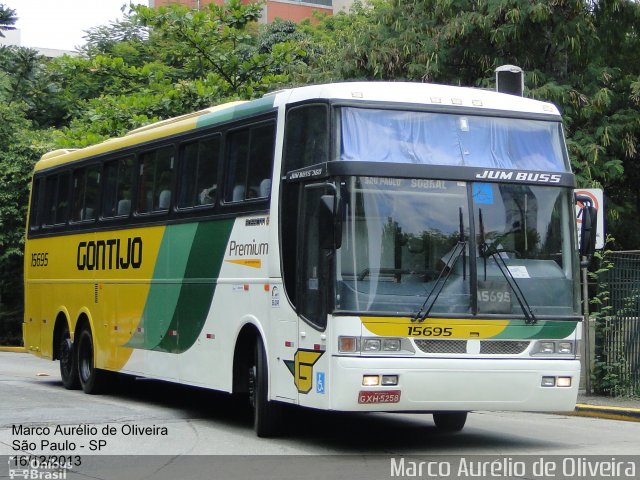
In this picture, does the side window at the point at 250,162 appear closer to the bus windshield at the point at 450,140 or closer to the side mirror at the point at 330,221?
the bus windshield at the point at 450,140

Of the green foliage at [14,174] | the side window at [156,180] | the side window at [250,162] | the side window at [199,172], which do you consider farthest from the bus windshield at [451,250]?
the green foliage at [14,174]

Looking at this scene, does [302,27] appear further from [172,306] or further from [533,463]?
[533,463]

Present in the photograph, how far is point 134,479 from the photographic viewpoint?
9.73 metres

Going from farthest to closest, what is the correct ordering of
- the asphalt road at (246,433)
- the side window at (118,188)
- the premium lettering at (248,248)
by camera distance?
the side window at (118,188) → the premium lettering at (248,248) → the asphalt road at (246,433)

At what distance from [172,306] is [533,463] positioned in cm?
603

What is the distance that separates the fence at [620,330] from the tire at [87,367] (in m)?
7.67

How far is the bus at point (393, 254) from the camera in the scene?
11.1 metres

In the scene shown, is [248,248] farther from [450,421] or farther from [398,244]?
[450,421]

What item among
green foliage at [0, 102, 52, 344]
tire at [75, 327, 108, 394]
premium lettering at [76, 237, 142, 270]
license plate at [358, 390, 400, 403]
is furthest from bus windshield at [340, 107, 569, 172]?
green foliage at [0, 102, 52, 344]

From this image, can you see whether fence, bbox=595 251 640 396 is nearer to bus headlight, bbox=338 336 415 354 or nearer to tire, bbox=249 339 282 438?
tire, bbox=249 339 282 438

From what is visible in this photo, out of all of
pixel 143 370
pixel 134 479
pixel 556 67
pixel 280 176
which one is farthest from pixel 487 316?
pixel 556 67

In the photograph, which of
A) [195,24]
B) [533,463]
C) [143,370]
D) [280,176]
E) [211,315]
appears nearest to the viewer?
[533,463]

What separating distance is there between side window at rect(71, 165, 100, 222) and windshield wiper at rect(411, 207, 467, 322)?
8263mm

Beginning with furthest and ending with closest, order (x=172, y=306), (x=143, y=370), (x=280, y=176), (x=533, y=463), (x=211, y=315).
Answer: (x=143, y=370) < (x=172, y=306) < (x=211, y=315) < (x=280, y=176) < (x=533, y=463)
